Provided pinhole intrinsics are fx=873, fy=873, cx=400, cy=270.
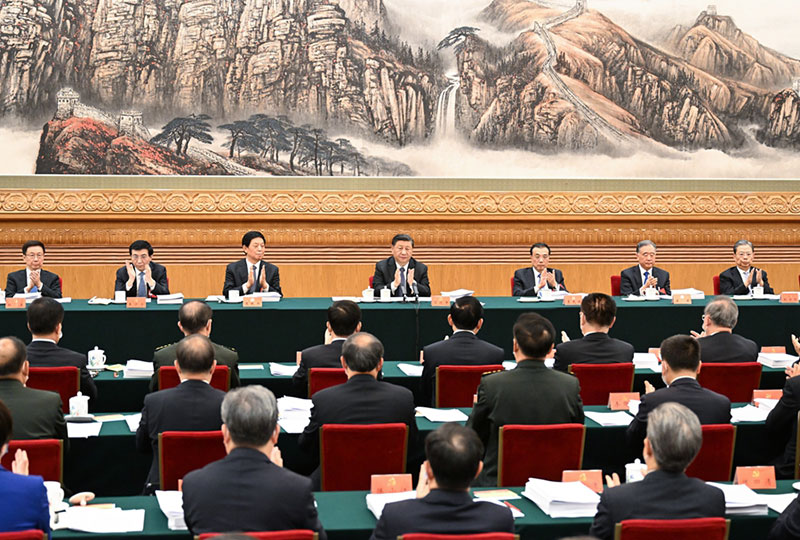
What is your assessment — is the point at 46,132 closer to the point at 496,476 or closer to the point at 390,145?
the point at 390,145

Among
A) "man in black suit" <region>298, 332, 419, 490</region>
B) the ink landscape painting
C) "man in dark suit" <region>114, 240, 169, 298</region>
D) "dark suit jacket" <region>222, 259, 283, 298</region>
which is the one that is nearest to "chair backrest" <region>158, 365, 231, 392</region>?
"man in black suit" <region>298, 332, 419, 490</region>

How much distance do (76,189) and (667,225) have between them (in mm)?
7251

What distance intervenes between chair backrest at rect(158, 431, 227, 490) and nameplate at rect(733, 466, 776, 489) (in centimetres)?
210

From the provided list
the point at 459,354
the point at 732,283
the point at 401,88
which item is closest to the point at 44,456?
the point at 459,354

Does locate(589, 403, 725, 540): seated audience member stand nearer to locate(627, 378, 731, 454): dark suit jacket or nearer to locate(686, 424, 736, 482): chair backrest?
locate(686, 424, 736, 482): chair backrest

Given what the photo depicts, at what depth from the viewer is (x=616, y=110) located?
36.4 ft

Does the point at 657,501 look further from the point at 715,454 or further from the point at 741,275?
the point at 741,275

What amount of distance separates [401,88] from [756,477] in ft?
26.2

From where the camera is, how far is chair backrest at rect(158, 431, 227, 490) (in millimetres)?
3607

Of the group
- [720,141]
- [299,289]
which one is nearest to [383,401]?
[299,289]

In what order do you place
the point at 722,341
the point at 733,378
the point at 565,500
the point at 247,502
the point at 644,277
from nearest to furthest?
the point at 247,502, the point at 565,500, the point at 733,378, the point at 722,341, the point at 644,277

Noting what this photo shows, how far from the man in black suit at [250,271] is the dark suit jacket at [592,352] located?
12.9 ft

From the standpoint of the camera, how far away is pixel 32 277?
8.08 meters

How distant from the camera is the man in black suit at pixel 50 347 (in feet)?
16.0
